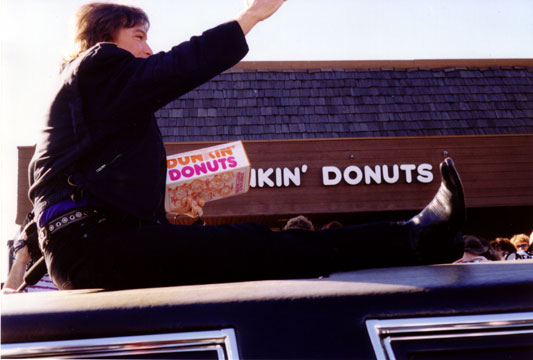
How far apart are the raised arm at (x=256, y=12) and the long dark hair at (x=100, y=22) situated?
0.41 metres

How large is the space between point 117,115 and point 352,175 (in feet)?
24.3

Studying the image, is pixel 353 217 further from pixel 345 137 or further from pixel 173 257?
pixel 173 257

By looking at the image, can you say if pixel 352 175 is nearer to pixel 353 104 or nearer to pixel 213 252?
pixel 353 104

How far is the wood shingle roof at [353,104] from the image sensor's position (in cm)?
918

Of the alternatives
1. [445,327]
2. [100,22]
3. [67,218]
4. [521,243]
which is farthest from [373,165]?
[445,327]

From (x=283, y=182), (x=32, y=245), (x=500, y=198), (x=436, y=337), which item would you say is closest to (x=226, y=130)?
(x=283, y=182)

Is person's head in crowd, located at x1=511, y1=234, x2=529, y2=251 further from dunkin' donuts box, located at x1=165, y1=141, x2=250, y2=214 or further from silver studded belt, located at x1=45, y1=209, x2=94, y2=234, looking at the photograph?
silver studded belt, located at x1=45, y1=209, x2=94, y2=234

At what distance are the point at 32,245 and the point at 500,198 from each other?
27.1ft

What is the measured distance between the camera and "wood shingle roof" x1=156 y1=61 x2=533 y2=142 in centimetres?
918

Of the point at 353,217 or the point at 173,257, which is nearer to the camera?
the point at 173,257

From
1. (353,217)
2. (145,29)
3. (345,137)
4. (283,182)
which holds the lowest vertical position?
(353,217)

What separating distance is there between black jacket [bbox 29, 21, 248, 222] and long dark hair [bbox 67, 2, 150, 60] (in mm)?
226

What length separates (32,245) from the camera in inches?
76.4

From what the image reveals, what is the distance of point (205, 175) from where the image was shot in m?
2.96
